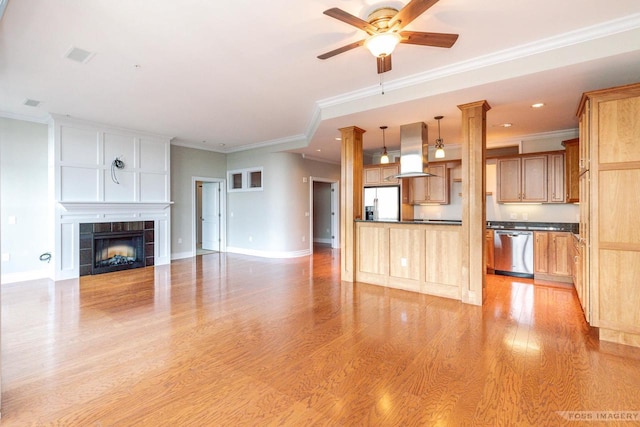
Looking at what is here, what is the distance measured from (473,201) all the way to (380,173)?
3.36m

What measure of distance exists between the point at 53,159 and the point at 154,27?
4137 millimetres

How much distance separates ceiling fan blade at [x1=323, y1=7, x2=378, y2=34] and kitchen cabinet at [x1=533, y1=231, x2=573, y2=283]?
15.2 feet

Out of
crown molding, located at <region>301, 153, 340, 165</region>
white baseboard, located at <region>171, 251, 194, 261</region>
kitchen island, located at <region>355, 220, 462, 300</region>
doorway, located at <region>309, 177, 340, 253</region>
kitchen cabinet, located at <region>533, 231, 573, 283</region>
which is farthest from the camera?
doorway, located at <region>309, 177, 340, 253</region>

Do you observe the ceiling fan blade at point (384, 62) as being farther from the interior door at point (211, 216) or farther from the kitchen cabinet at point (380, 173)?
the interior door at point (211, 216)

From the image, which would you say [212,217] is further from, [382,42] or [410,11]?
[410,11]

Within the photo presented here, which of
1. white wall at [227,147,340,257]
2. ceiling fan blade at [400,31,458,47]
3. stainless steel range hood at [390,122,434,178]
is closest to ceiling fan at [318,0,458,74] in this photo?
ceiling fan blade at [400,31,458,47]

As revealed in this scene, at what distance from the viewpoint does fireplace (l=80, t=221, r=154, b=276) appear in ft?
18.7

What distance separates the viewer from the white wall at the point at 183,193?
732 cm

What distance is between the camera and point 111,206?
5.99 metres

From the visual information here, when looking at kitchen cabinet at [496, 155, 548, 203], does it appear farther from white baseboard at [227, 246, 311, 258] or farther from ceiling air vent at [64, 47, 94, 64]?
ceiling air vent at [64, 47, 94, 64]

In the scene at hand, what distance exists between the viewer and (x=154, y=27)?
8.91ft

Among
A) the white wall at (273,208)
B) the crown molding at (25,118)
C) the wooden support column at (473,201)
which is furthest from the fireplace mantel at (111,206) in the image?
the wooden support column at (473,201)

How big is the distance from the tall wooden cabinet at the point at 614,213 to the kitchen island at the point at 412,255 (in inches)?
56.2

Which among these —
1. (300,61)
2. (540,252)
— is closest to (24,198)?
(300,61)
